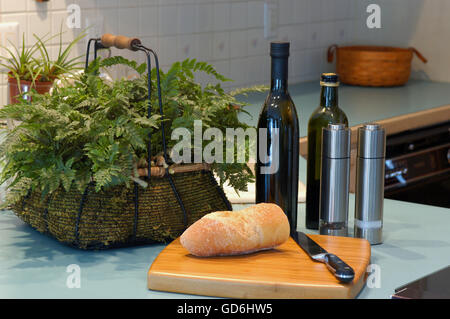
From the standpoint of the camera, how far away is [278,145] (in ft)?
3.76

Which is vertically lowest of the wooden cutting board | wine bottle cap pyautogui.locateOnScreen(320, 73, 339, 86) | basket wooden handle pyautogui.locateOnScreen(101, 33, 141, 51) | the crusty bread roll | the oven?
the oven

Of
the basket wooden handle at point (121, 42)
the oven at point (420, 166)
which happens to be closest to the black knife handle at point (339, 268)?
the basket wooden handle at point (121, 42)

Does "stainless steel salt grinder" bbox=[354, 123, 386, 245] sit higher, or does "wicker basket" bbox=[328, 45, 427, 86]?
"wicker basket" bbox=[328, 45, 427, 86]

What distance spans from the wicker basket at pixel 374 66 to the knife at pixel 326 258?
1999 mm

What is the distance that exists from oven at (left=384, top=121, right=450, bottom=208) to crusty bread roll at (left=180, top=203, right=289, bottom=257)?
1.35 meters

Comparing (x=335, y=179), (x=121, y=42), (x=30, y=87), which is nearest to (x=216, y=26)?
(x=30, y=87)

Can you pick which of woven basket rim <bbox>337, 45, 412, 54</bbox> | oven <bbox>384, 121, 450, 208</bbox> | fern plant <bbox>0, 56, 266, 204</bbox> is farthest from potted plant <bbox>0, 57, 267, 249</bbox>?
woven basket rim <bbox>337, 45, 412, 54</bbox>

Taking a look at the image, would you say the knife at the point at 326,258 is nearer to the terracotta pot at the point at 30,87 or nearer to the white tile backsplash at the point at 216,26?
the terracotta pot at the point at 30,87

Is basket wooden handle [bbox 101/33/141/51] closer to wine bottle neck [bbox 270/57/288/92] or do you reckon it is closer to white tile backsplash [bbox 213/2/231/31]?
wine bottle neck [bbox 270/57/288/92]

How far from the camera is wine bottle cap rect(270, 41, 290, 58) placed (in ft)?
3.56

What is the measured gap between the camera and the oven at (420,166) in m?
2.36

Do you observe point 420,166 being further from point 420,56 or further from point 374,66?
point 420,56
